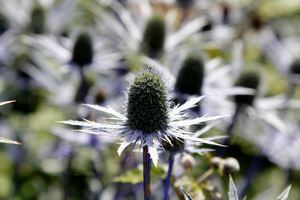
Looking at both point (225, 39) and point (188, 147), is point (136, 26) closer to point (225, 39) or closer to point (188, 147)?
point (225, 39)

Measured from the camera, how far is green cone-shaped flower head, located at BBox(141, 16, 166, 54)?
2791mm

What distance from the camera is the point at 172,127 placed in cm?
129

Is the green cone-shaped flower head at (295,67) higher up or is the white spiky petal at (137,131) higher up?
the green cone-shaped flower head at (295,67)

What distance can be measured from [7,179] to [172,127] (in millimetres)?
2210

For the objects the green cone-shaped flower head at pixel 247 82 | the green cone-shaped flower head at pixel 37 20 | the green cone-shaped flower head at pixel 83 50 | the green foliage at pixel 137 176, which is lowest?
the green foliage at pixel 137 176

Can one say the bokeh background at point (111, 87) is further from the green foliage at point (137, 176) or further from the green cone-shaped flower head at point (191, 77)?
the green foliage at point (137, 176)

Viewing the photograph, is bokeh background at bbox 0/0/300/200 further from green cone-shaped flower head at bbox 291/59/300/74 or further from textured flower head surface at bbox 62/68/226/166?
textured flower head surface at bbox 62/68/226/166

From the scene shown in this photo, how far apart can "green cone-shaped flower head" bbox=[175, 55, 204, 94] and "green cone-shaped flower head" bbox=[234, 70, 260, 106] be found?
39 cm

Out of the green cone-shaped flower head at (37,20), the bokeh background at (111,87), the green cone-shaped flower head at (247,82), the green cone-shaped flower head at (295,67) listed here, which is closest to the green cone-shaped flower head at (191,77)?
the bokeh background at (111,87)

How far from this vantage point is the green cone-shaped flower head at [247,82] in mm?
2398

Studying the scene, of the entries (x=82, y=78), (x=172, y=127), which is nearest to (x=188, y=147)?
(x=172, y=127)

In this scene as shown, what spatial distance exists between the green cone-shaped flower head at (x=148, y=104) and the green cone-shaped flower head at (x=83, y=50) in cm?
119

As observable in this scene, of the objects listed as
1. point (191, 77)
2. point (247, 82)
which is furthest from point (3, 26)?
point (247, 82)

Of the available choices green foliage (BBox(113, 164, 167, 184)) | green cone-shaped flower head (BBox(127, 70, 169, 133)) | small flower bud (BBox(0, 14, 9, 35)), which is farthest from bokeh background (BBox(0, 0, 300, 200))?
green cone-shaped flower head (BBox(127, 70, 169, 133))
